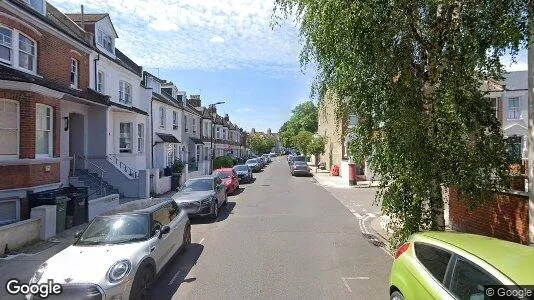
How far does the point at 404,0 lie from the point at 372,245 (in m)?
6.14

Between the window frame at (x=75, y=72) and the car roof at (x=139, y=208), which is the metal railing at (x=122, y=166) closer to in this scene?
the window frame at (x=75, y=72)

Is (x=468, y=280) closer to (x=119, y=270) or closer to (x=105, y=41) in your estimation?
(x=119, y=270)

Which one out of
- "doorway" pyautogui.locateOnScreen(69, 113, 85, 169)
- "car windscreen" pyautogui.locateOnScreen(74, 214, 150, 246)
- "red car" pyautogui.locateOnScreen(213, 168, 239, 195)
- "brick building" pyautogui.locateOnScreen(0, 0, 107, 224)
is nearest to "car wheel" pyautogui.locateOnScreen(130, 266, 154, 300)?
"car windscreen" pyautogui.locateOnScreen(74, 214, 150, 246)

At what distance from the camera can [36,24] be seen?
518 inches

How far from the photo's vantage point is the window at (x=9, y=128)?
11474mm

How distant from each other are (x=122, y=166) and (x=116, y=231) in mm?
13958

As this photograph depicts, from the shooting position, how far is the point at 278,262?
8422 mm

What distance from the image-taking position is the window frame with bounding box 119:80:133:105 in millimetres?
22172

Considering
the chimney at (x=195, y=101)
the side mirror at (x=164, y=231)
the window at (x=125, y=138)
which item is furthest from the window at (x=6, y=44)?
the chimney at (x=195, y=101)

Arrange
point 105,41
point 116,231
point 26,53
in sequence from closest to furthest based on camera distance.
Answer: point 116,231 → point 26,53 → point 105,41

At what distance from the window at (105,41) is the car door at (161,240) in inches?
604

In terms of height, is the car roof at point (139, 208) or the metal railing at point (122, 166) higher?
the metal railing at point (122, 166)

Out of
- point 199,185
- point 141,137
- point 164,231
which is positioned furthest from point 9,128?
point 141,137

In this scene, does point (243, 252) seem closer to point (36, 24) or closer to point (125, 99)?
point (36, 24)
